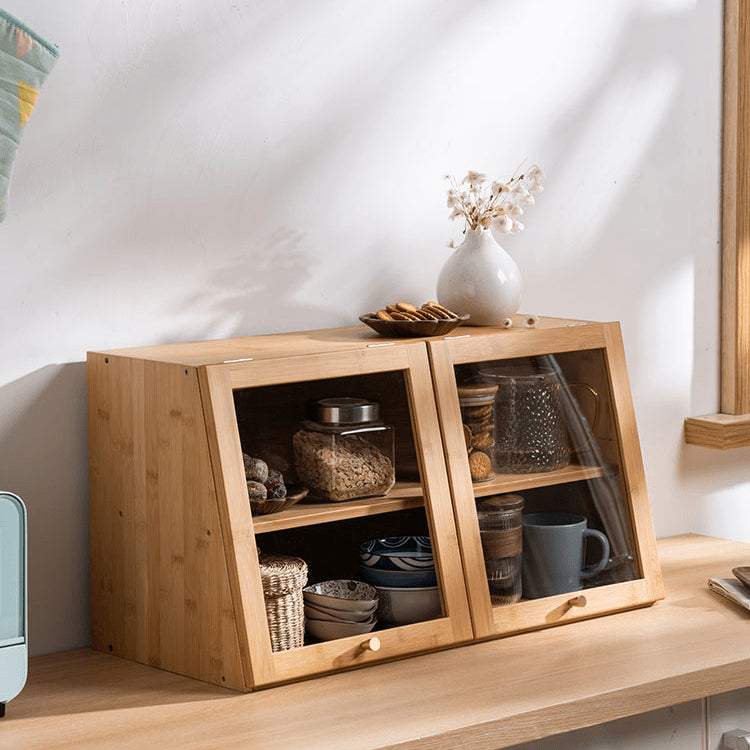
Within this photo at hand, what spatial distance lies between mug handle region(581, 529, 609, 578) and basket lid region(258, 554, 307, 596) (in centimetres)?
49

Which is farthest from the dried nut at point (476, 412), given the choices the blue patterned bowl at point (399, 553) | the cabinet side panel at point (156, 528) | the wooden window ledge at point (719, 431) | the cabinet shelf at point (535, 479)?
the wooden window ledge at point (719, 431)

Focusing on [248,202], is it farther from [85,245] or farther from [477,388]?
[477,388]

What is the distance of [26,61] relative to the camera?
1.68m

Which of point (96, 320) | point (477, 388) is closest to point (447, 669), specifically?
point (477, 388)

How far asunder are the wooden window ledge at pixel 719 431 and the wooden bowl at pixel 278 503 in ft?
3.46

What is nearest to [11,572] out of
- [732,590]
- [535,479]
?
[535,479]

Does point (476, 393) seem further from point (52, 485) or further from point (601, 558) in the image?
point (52, 485)

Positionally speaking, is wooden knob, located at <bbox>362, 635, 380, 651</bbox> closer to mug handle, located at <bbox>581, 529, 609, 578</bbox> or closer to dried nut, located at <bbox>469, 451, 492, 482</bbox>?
dried nut, located at <bbox>469, 451, 492, 482</bbox>

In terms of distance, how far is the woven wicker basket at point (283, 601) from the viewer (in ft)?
5.37

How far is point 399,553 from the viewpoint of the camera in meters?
1.77

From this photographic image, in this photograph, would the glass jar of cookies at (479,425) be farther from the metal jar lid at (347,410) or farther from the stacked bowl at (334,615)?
the stacked bowl at (334,615)

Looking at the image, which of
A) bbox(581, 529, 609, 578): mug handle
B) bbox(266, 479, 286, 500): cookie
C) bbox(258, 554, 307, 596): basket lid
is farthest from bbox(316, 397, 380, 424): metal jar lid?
bbox(581, 529, 609, 578): mug handle

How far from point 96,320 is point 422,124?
0.70 meters

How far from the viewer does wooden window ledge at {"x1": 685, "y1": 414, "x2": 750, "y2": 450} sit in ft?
7.88
